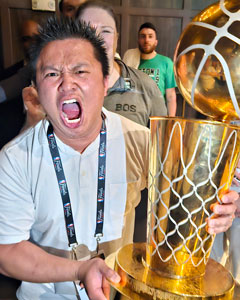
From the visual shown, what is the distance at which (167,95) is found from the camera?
1362 mm

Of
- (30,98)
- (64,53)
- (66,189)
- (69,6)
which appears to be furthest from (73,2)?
(66,189)

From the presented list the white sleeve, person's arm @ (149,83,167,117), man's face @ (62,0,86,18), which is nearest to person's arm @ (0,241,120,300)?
the white sleeve

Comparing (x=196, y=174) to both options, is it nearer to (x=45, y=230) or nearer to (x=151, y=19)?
(x=45, y=230)

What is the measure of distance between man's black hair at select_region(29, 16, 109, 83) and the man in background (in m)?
0.66

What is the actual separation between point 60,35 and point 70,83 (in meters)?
0.13

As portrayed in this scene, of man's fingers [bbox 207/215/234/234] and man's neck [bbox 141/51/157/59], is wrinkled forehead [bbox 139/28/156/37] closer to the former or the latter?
man's neck [bbox 141/51/157/59]

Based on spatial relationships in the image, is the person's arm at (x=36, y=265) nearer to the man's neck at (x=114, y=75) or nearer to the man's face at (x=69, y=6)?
the man's neck at (x=114, y=75)

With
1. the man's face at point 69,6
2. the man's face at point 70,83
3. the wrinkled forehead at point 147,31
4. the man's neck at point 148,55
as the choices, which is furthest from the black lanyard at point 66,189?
the wrinkled forehead at point 147,31

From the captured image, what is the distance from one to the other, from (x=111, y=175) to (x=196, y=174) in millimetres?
435

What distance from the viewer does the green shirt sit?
1349 mm

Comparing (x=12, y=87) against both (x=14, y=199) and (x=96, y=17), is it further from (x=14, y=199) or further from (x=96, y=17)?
(x=14, y=199)

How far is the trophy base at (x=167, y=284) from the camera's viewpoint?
0.38m

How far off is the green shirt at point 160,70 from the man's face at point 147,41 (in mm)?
98

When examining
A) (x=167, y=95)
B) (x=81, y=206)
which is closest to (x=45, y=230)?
(x=81, y=206)
